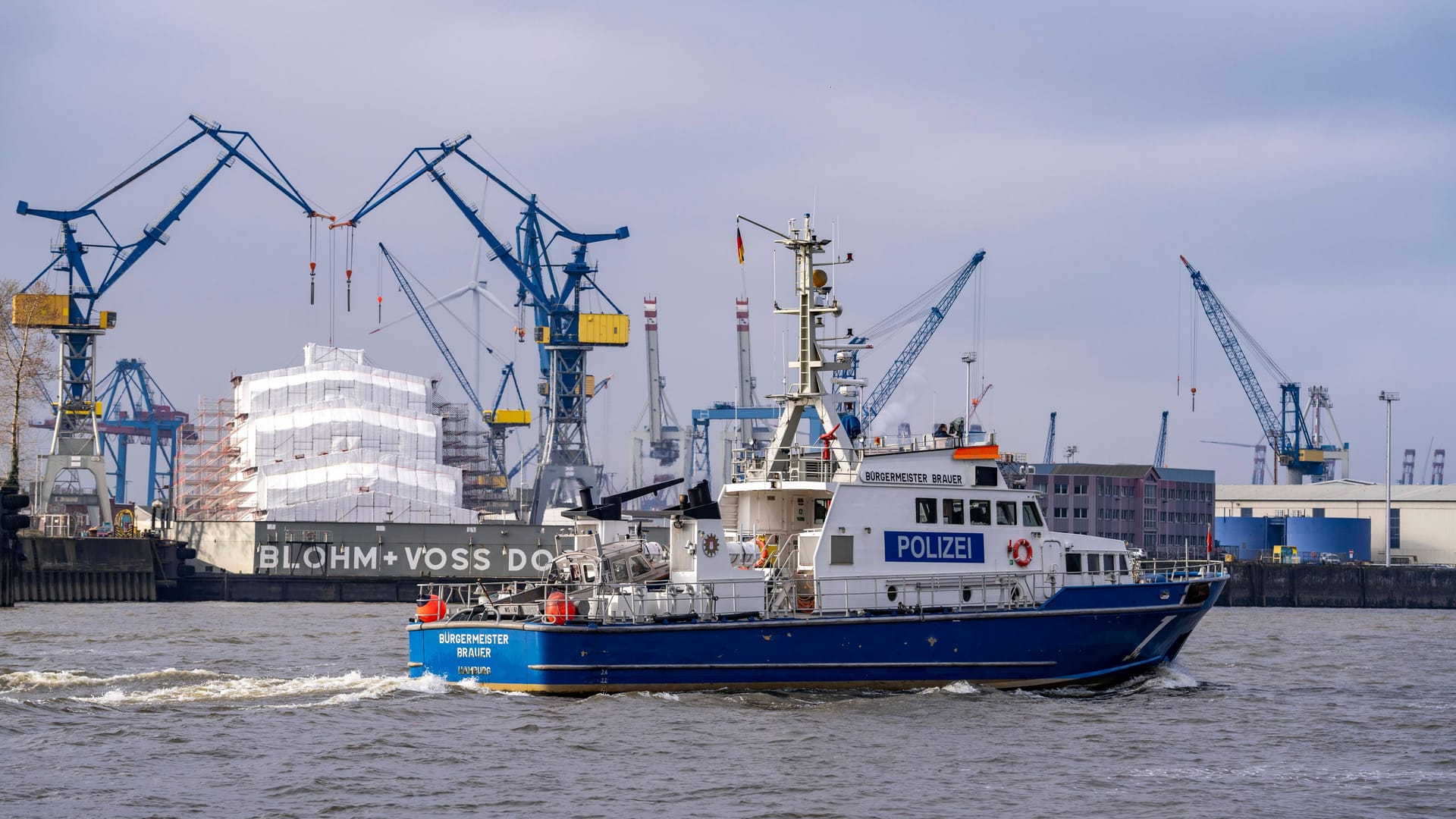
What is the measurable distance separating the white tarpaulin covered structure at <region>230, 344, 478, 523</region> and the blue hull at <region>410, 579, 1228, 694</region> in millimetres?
66945

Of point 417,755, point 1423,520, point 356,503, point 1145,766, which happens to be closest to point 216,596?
point 356,503

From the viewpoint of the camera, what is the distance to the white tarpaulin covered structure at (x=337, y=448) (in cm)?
9188

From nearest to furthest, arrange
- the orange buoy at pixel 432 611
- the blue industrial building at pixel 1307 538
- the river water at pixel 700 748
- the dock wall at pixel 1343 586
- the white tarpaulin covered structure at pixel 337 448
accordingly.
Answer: the river water at pixel 700 748
the orange buoy at pixel 432 611
the dock wall at pixel 1343 586
the white tarpaulin covered structure at pixel 337 448
the blue industrial building at pixel 1307 538

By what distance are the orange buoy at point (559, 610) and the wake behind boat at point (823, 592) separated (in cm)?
4

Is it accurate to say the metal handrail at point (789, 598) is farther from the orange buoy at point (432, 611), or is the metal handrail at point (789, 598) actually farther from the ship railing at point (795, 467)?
the ship railing at point (795, 467)

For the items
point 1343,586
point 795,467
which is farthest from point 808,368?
point 1343,586

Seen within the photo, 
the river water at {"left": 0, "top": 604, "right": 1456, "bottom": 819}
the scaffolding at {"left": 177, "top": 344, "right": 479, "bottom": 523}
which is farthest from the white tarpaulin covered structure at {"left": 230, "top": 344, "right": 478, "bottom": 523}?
the river water at {"left": 0, "top": 604, "right": 1456, "bottom": 819}

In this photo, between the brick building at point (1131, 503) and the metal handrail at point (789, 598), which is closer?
the metal handrail at point (789, 598)

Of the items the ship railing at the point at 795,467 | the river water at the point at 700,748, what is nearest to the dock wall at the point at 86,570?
the river water at the point at 700,748

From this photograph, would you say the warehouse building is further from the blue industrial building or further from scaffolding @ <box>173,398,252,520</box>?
scaffolding @ <box>173,398,252,520</box>

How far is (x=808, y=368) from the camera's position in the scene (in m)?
28.0

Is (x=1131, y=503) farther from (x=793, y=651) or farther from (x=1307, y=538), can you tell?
(x=793, y=651)

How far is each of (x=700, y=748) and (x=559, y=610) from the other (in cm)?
458

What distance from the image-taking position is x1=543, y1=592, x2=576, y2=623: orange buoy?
971 inches
